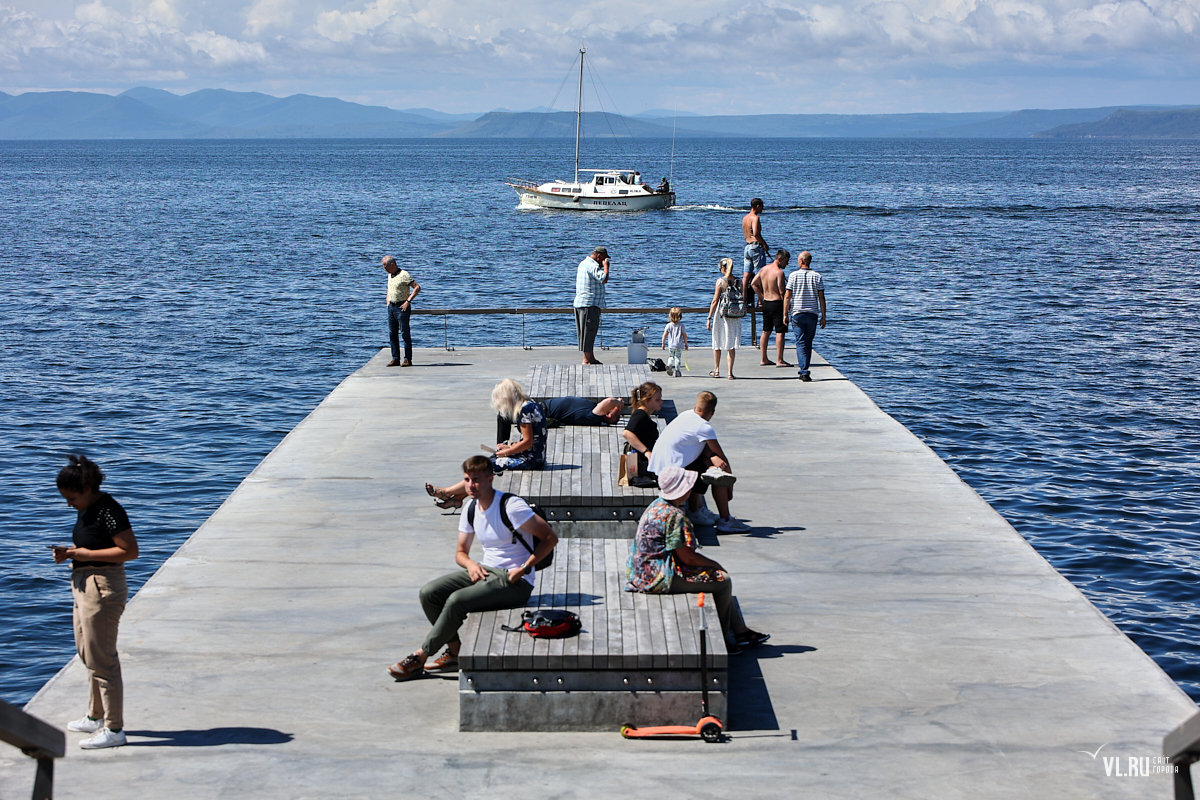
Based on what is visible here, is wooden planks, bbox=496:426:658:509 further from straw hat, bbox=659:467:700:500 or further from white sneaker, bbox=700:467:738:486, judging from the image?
straw hat, bbox=659:467:700:500

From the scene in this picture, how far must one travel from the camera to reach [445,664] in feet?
26.6

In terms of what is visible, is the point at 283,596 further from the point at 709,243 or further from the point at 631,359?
the point at 709,243

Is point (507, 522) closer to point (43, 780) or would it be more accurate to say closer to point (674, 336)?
point (43, 780)

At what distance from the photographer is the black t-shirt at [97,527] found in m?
6.80

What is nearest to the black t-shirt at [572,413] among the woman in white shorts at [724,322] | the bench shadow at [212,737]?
the woman in white shorts at [724,322]

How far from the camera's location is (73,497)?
6719 millimetres

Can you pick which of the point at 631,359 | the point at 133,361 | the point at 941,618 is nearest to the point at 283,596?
the point at 941,618

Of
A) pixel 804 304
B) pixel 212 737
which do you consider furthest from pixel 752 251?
pixel 212 737

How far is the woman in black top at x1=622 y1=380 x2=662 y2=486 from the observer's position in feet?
36.2

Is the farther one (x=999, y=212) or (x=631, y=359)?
(x=999, y=212)

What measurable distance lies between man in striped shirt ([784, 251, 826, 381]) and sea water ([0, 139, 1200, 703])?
3.27 metres

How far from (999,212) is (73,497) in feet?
299

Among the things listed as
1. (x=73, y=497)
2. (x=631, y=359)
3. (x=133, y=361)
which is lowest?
(x=133, y=361)

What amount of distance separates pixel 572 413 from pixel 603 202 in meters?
84.5
